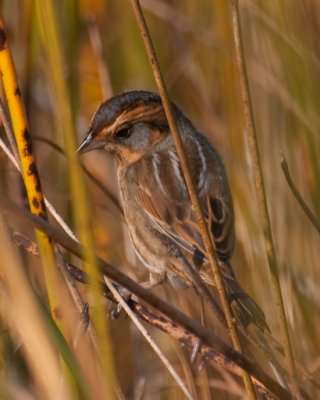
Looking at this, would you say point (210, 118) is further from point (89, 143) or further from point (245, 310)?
point (245, 310)

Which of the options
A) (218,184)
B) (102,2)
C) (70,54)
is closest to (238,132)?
(218,184)

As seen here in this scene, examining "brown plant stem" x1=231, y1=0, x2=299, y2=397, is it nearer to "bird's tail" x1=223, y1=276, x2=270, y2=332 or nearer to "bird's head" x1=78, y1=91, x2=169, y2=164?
"bird's tail" x1=223, y1=276, x2=270, y2=332

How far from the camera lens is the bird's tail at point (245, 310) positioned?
2875mm

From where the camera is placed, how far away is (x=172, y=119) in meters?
2.18

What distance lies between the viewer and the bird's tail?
2875mm

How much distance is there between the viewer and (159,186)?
→ 12.3 ft

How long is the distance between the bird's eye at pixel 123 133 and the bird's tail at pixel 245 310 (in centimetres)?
100

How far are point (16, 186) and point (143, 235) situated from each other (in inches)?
20.8

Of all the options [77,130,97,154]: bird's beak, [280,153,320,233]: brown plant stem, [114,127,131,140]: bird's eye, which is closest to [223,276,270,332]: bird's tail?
[280,153,320,233]: brown plant stem

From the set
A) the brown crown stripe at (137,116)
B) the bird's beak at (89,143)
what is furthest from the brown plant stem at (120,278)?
the brown crown stripe at (137,116)

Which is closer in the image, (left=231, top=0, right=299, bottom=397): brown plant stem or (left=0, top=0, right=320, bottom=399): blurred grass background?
(left=231, top=0, right=299, bottom=397): brown plant stem

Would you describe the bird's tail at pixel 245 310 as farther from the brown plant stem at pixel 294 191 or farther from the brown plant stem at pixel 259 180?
the brown plant stem at pixel 259 180

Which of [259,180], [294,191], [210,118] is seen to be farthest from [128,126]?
[259,180]

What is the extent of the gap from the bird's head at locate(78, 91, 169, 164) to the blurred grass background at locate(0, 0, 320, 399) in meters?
0.12
